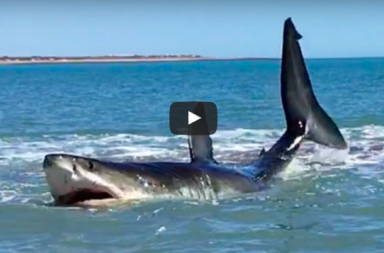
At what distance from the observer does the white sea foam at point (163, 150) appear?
557 inches

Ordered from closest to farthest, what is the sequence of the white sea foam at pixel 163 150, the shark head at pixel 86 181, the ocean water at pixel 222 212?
the shark head at pixel 86 181 < the ocean water at pixel 222 212 < the white sea foam at pixel 163 150

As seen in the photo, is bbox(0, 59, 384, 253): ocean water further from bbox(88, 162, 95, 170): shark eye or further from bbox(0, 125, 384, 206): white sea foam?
bbox(88, 162, 95, 170): shark eye

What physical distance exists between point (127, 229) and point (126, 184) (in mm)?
488

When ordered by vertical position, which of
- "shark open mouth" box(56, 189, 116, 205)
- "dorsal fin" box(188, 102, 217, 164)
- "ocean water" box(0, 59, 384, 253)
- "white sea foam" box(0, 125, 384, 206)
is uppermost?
"dorsal fin" box(188, 102, 217, 164)

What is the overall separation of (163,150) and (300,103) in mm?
6045

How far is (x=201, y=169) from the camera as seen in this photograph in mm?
10320

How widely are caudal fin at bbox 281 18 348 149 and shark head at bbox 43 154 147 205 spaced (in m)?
4.13

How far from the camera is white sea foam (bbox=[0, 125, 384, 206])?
557 inches

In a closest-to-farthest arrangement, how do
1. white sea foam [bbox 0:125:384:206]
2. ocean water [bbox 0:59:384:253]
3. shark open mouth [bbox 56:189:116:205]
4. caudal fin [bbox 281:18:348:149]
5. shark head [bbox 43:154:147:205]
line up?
1. shark head [bbox 43:154:147:205]
2. ocean water [bbox 0:59:384:253]
3. shark open mouth [bbox 56:189:116:205]
4. caudal fin [bbox 281:18:348:149]
5. white sea foam [bbox 0:125:384:206]

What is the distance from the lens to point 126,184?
30.1 feet

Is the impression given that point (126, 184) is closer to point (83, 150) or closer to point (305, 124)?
point (305, 124)

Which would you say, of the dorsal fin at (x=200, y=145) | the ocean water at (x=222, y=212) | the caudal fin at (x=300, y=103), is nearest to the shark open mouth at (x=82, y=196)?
the ocean water at (x=222, y=212)

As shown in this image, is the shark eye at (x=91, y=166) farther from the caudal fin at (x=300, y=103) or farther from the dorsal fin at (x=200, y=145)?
the caudal fin at (x=300, y=103)

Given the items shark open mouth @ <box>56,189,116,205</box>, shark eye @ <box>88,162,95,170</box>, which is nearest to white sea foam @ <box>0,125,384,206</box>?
shark open mouth @ <box>56,189,116,205</box>
